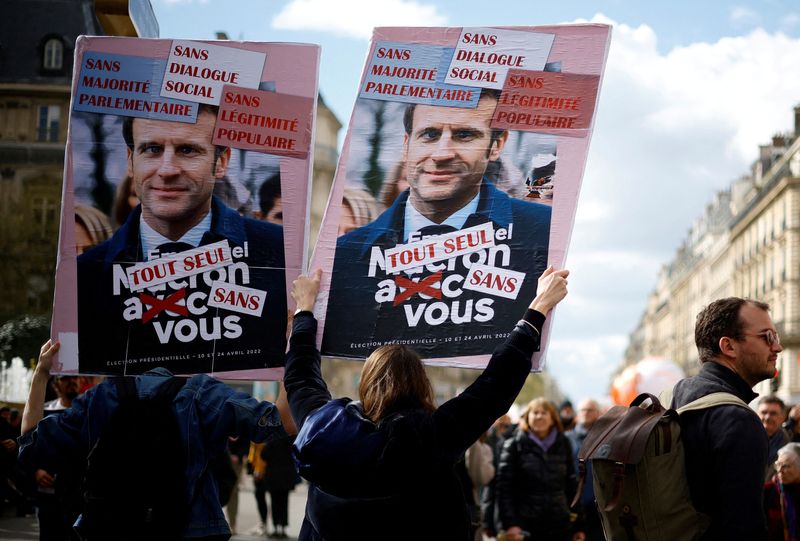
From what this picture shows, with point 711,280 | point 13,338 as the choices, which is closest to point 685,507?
point 13,338

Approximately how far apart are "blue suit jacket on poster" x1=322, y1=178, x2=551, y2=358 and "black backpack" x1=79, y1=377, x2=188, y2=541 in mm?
961

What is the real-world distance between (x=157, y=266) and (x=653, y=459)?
8.86ft

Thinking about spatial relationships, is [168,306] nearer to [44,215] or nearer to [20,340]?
[20,340]

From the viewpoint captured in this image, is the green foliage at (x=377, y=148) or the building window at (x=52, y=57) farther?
the building window at (x=52, y=57)

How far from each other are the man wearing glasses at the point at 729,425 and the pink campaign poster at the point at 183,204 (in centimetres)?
213

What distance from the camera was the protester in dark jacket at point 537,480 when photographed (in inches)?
328

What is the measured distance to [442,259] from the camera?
16.2ft

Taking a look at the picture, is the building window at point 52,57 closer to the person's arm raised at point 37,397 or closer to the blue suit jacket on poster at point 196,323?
the blue suit jacket on poster at point 196,323

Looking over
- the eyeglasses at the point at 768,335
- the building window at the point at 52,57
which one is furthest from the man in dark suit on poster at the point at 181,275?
the building window at the point at 52,57

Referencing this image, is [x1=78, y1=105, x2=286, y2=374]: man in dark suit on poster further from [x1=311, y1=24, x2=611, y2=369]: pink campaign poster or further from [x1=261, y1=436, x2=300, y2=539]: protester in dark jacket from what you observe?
[x1=261, y1=436, x2=300, y2=539]: protester in dark jacket

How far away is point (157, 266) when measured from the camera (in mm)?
5297

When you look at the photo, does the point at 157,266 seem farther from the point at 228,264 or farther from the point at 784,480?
the point at 784,480

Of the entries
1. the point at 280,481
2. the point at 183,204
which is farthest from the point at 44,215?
the point at 183,204

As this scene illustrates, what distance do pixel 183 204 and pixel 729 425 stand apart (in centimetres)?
292
